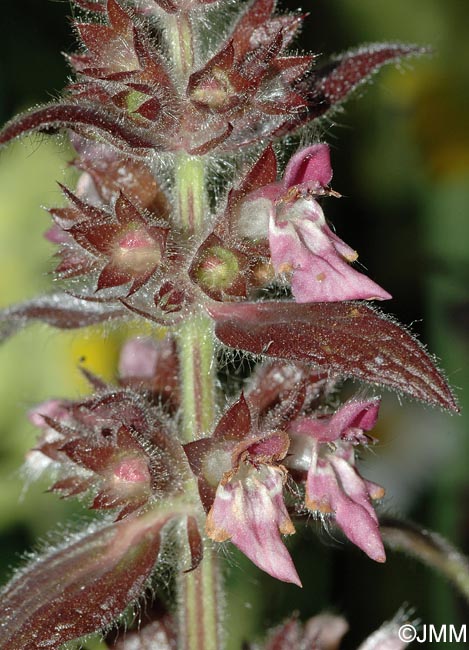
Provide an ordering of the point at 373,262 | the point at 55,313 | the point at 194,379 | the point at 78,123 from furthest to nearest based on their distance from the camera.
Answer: the point at 373,262 → the point at 55,313 → the point at 194,379 → the point at 78,123

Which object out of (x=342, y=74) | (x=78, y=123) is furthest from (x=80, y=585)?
(x=342, y=74)

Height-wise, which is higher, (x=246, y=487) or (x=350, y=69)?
(x=350, y=69)

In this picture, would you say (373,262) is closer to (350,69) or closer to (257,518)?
(350,69)

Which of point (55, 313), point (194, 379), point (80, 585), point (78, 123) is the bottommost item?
point (80, 585)

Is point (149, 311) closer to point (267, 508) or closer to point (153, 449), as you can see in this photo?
point (153, 449)

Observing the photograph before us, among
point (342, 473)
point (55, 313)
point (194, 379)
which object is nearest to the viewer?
point (342, 473)

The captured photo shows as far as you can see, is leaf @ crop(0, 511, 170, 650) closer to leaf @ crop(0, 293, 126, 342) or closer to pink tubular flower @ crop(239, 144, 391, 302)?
leaf @ crop(0, 293, 126, 342)

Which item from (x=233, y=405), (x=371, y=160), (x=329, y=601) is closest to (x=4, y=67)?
(x=371, y=160)
